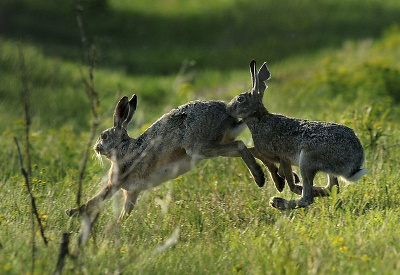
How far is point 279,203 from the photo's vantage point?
651cm

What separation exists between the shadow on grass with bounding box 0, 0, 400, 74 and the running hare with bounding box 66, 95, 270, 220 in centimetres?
1199

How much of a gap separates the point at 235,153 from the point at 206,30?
55.2 feet

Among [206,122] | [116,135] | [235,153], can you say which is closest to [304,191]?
[235,153]

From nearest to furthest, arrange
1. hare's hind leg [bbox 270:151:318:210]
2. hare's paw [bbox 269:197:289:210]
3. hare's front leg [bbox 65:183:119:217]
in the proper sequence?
hare's hind leg [bbox 270:151:318:210], hare's paw [bbox 269:197:289:210], hare's front leg [bbox 65:183:119:217]

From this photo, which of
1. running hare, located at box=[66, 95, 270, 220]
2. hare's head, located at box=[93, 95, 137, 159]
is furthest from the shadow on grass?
running hare, located at box=[66, 95, 270, 220]

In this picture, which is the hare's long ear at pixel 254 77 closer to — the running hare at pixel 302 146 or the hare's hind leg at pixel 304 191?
the running hare at pixel 302 146

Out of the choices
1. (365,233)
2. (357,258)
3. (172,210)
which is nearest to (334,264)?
(357,258)

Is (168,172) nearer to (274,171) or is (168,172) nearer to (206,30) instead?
(274,171)

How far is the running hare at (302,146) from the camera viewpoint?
6223 millimetres

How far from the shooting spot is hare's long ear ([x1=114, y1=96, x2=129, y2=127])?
7.38m

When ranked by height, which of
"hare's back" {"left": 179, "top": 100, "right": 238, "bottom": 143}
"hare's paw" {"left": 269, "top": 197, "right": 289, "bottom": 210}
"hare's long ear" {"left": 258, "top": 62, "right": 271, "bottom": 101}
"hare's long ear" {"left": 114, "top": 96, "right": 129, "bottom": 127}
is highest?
"hare's long ear" {"left": 258, "top": 62, "right": 271, "bottom": 101}

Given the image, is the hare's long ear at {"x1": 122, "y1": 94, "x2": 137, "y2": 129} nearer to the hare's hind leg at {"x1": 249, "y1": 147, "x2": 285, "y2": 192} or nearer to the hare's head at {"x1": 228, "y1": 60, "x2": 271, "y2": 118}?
the hare's head at {"x1": 228, "y1": 60, "x2": 271, "y2": 118}

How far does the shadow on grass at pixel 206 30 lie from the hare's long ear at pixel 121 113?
1168cm

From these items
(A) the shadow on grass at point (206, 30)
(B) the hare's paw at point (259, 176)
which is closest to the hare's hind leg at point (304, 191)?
(B) the hare's paw at point (259, 176)
